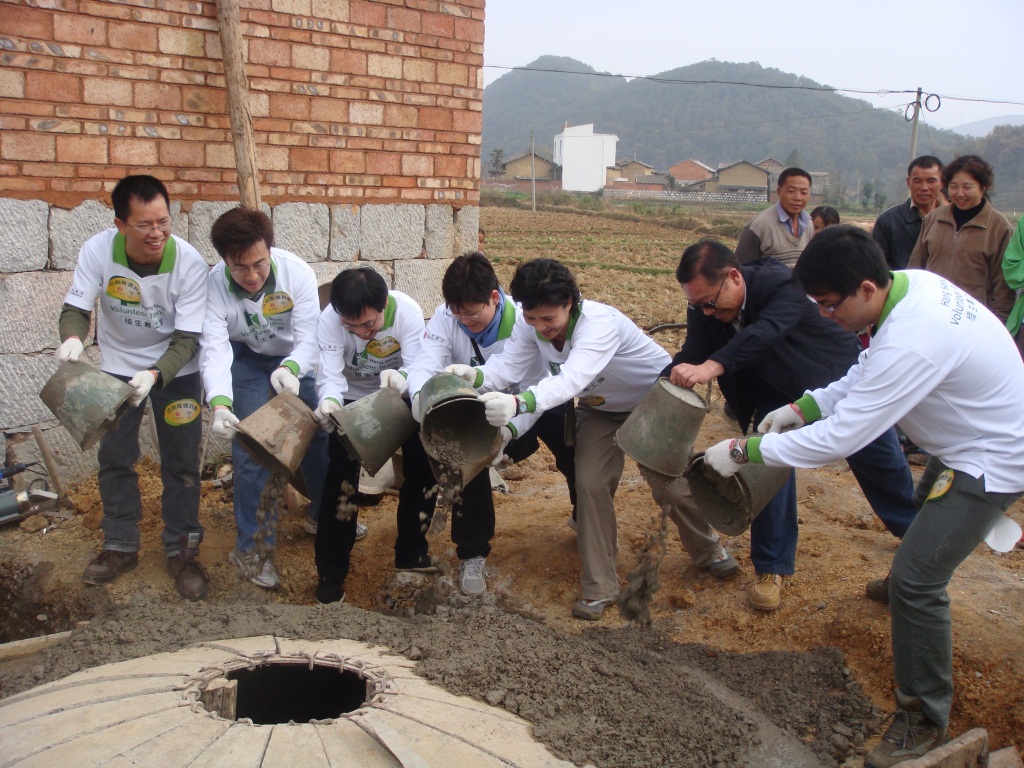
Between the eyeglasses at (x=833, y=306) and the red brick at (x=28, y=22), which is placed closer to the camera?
the eyeglasses at (x=833, y=306)

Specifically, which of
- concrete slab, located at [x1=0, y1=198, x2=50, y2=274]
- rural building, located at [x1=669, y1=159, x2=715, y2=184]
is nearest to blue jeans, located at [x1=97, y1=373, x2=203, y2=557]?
concrete slab, located at [x1=0, y1=198, x2=50, y2=274]

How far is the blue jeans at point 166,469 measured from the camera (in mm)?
4117

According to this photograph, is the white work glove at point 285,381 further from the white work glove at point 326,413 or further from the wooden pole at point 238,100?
the wooden pole at point 238,100

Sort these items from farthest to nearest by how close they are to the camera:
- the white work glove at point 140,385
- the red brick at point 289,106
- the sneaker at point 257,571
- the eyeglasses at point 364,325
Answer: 1. the red brick at point 289,106
2. the sneaker at point 257,571
3. the eyeglasses at point 364,325
4. the white work glove at point 140,385

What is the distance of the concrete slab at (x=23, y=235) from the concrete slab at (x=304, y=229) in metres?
1.32

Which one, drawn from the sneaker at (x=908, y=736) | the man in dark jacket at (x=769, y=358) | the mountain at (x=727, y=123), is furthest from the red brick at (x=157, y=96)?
the mountain at (x=727, y=123)

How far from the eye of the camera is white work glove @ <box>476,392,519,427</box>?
3.40 meters

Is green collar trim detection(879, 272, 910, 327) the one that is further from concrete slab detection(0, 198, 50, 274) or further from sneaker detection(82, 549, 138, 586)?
concrete slab detection(0, 198, 50, 274)

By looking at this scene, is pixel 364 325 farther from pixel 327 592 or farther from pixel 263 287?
pixel 327 592

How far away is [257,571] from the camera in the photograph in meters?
4.27

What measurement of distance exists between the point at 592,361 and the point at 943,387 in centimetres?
137

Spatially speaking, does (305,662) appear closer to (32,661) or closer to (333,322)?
(32,661)

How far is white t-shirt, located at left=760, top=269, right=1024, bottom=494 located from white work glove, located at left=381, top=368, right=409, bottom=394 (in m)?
1.71

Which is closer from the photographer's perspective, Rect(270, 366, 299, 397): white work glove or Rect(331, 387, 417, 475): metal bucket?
Rect(331, 387, 417, 475): metal bucket
